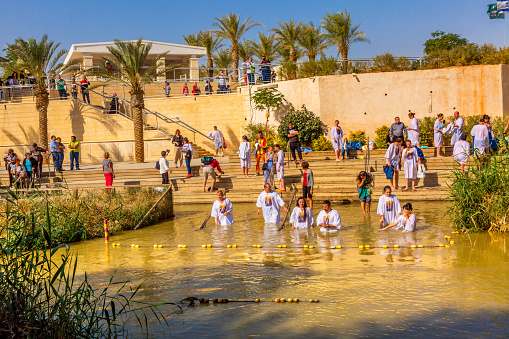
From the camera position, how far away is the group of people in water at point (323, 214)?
12992 millimetres

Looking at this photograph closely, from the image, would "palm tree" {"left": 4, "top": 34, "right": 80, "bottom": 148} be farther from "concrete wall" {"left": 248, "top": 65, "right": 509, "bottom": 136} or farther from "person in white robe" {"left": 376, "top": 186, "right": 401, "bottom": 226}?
"person in white robe" {"left": 376, "top": 186, "right": 401, "bottom": 226}

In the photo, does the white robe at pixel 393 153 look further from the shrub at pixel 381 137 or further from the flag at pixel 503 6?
the flag at pixel 503 6

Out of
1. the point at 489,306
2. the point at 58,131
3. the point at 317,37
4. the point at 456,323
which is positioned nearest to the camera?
the point at 456,323

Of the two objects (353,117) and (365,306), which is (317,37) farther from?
(365,306)

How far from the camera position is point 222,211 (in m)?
14.7

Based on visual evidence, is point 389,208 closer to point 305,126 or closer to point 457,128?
point 457,128

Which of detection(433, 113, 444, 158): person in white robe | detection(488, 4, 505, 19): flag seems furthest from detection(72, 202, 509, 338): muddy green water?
detection(488, 4, 505, 19): flag

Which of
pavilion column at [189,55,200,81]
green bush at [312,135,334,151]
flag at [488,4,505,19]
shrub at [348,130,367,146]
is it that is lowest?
green bush at [312,135,334,151]

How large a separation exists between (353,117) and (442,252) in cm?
1652

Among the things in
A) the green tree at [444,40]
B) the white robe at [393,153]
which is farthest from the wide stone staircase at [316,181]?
the green tree at [444,40]

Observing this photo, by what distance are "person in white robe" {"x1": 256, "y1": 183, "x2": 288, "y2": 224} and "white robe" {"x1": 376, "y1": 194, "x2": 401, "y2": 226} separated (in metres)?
2.62

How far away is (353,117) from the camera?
87.8ft

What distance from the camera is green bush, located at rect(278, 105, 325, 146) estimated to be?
86.5 ft

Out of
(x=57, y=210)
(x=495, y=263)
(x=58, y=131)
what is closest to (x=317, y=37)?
(x=58, y=131)
